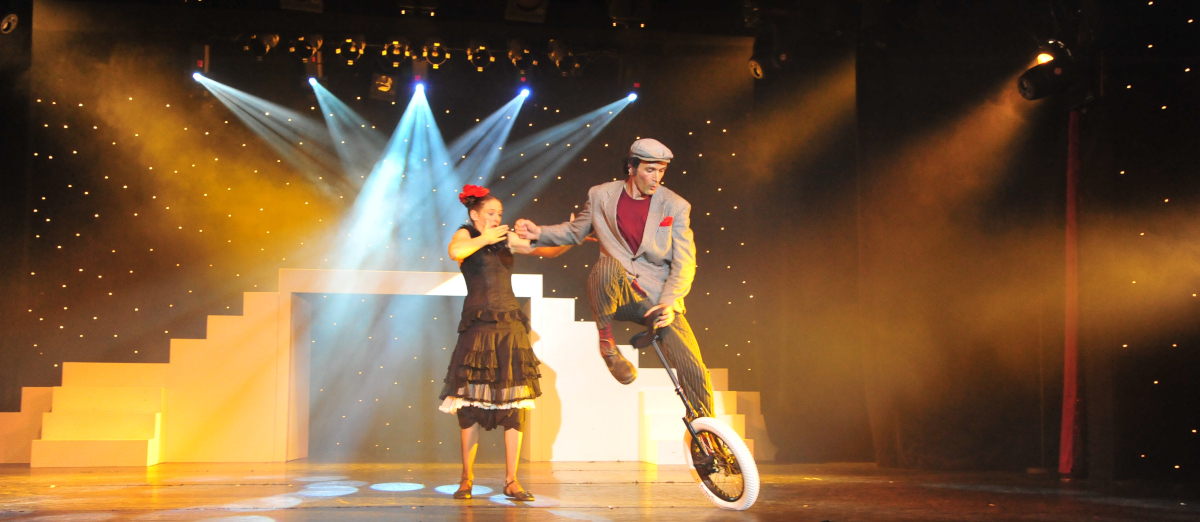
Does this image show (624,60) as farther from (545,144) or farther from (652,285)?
(652,285)

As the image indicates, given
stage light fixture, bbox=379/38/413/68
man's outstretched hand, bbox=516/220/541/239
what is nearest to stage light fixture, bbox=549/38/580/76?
stage light fixture, bbox=379/38/413/68

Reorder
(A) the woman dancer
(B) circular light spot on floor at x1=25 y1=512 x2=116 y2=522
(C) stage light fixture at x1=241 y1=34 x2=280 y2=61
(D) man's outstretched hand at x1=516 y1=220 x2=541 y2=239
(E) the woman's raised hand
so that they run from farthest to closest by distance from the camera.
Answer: (C) stage light fixture at x1=241 y1=34 x2=280 y2=61
(A) the woman dancer
(E) the woman's raised hand
(D) man's outstretched hand at x1=516 y1=220 x2=541 y2=239
(B) circular light spot on floor at x1=25 y1=512 x2=116 y2=522

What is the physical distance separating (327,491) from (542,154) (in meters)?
3.26

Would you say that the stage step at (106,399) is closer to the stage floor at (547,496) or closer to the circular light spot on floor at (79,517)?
the stage floor at (547,496)

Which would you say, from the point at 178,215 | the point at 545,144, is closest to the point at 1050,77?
the point at 545,144

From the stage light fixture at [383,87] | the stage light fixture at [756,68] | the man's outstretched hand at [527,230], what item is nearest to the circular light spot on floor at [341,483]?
the man's outstretched hand at [527,230]

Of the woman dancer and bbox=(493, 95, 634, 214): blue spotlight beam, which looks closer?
the woman dancer

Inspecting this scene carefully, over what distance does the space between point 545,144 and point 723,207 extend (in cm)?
144

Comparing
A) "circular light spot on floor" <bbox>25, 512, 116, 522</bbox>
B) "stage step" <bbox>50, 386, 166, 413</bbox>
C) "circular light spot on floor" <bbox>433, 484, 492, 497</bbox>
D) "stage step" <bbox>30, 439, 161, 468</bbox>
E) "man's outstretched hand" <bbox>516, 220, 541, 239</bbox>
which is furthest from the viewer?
"stage step" <bbox>50, 386, 166, 413</bbox>

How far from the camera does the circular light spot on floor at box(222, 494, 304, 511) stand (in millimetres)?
3145

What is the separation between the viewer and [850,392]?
5.45 metres

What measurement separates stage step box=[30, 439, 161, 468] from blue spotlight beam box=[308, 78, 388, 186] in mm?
2296

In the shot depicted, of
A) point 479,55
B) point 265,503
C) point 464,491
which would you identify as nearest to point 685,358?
point 464,491

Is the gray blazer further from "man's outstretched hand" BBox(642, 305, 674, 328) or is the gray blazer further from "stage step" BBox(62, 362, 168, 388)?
"stage step" BBox(62, 362, 168, 388)
